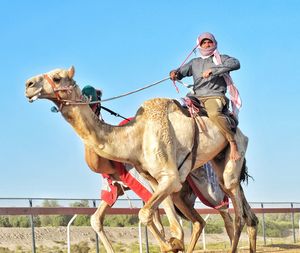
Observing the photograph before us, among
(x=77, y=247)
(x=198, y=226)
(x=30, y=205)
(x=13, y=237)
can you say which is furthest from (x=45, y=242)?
(x=198, y=226)

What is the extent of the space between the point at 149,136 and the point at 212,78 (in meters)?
1.58

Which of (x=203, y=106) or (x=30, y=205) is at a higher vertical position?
(x=203, y=106)

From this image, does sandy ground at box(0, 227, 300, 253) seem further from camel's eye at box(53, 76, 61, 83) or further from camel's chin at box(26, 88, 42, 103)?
camel's chin at box(26, 88, 42, 103)

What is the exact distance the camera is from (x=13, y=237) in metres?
21.0

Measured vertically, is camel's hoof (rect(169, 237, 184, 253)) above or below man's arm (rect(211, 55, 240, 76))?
below

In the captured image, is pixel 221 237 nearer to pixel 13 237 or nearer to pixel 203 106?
pixel 13 237

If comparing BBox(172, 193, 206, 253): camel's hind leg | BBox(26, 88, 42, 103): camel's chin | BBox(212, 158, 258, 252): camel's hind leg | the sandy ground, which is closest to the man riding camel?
BBox(212, 158, 258, 252): camel's hind leg

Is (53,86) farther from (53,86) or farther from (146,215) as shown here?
(146,215)

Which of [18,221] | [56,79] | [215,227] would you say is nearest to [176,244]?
[56,79]

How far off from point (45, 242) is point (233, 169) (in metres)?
11.7

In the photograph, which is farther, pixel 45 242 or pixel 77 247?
pixel 45 242

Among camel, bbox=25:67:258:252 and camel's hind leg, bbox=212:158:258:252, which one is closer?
camel, bbox=25:67:258:252

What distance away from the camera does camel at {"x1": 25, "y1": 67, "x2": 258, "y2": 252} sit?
9.85 m

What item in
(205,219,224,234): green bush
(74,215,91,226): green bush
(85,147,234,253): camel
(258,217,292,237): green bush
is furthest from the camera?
(258,217,292,237): green bush
